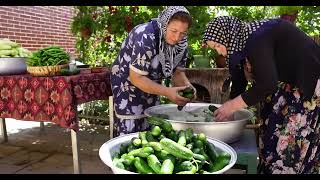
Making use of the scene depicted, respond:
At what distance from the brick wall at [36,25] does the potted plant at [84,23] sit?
201 cm

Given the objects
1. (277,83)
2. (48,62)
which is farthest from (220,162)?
(48,62)

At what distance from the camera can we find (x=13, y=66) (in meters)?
3.56

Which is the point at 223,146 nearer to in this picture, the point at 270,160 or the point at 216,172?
the point at 216,172

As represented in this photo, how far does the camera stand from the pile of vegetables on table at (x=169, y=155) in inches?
58.0

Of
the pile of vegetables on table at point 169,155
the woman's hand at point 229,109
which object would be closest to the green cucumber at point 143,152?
the pile of vegetables on table at point 169,155

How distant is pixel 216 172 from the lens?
4.78ft

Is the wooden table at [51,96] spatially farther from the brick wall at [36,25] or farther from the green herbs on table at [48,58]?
the brick wall at [36,25]

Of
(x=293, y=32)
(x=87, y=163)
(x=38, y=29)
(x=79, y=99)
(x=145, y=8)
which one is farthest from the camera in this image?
(x=38, y=29)

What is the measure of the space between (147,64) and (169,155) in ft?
3.22

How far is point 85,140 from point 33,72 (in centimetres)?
199

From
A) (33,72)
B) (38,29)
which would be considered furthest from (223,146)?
(38,29)

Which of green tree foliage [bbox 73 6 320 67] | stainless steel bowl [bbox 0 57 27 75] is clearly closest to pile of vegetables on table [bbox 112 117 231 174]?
stainless steel bowl [bbox 0 57 27 75]

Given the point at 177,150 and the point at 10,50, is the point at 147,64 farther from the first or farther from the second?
the point at 10,50

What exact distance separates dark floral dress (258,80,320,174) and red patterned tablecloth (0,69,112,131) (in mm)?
1737
